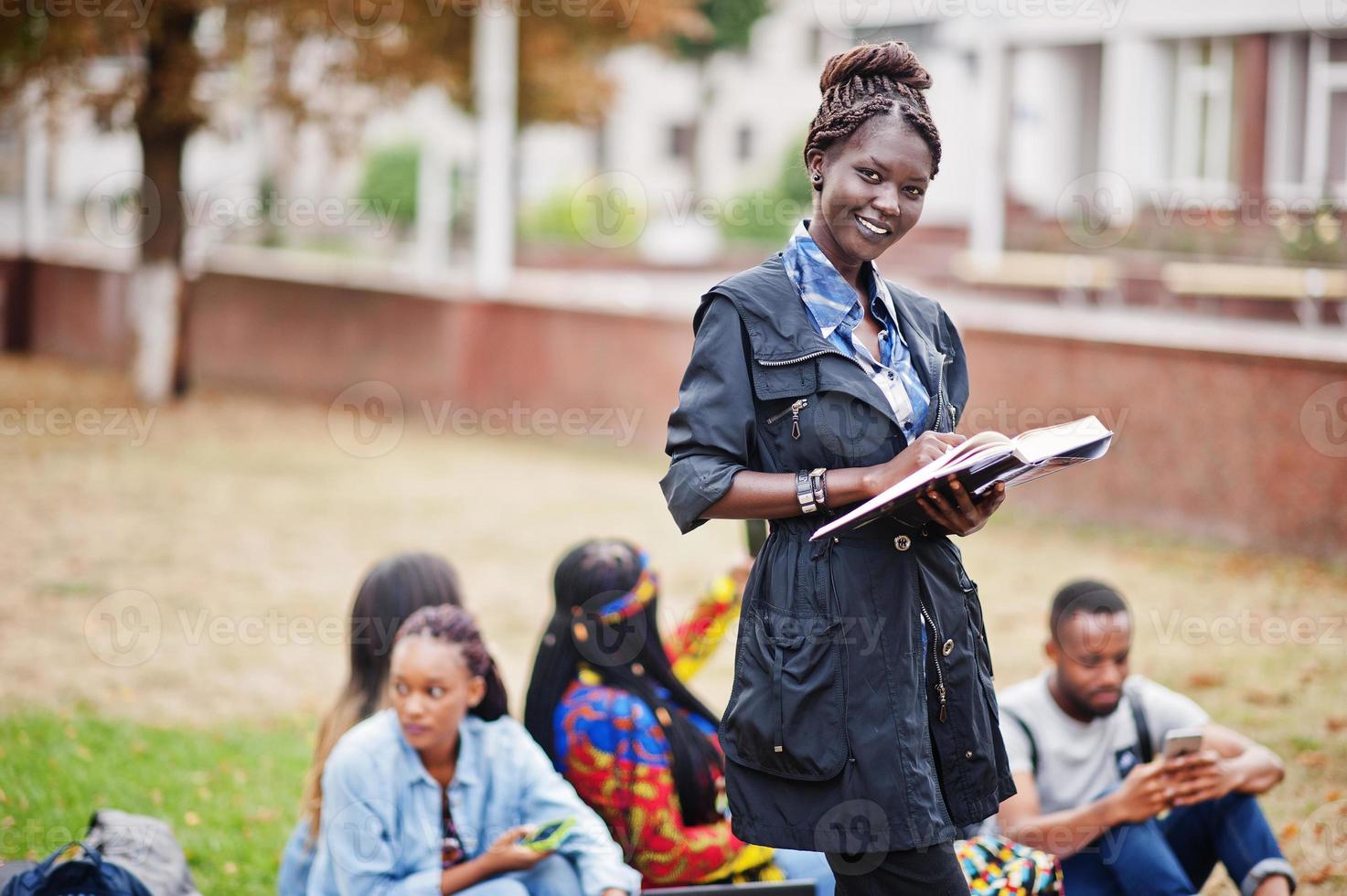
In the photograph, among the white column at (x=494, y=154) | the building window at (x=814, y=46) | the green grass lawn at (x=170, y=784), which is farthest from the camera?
the building window at (x=814, y=46)

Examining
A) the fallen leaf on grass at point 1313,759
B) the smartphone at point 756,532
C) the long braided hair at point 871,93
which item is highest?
the long braided hair at point 871,93

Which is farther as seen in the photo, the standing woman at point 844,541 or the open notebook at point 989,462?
the standing woman at point 844,541

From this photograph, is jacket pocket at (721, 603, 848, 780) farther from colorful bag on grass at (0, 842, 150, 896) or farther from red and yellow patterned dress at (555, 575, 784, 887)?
colorful bag on grass at (0, 842, 150, 896)

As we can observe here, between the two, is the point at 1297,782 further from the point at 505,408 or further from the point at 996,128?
the point at 996,128

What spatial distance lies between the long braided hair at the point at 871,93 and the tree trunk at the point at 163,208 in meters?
12.5

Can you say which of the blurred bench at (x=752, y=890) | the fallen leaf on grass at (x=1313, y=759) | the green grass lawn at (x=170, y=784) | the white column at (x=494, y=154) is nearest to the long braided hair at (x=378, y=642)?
the green grass lawn at (x=170, y=784)

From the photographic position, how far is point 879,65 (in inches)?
105

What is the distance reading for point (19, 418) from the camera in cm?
1402

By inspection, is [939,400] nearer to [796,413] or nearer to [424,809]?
[796,413]

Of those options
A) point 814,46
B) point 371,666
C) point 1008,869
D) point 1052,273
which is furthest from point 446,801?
point 814,46

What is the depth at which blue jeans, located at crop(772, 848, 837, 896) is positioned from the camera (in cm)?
399

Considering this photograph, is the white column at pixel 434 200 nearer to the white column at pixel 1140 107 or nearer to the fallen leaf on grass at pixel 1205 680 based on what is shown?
the white column at pixel 1140 107

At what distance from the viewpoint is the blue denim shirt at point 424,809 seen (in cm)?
371

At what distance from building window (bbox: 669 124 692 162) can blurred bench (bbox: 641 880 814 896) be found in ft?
142
